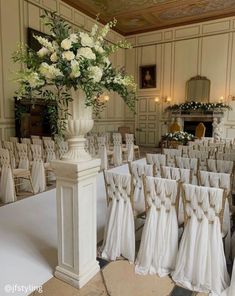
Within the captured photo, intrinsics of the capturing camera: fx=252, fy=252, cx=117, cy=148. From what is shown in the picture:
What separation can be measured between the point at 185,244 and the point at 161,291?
437 millimetres

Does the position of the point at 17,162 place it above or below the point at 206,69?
below

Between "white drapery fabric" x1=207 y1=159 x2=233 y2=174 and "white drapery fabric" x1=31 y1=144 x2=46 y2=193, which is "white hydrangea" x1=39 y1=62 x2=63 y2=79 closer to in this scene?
"white drapery fabric" x1=207 y1=159 x2=233 y2=174

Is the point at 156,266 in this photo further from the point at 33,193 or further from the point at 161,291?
the point at 33,193

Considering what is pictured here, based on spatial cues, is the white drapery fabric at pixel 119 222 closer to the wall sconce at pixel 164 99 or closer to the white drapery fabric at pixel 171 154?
the white drapery fabric at pixel 171 154

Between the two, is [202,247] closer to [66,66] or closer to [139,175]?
[139,175]

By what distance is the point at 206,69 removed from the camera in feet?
35.9

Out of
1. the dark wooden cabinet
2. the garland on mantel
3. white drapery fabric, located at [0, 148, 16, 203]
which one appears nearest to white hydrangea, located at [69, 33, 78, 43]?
white drapery fabric, located at [0, 148, 16, 203]

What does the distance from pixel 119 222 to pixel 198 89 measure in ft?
32.0

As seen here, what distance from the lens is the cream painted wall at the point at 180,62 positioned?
10.5m

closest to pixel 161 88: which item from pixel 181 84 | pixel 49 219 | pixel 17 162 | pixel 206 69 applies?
pixel 181 84

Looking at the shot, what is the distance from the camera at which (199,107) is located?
1068cm

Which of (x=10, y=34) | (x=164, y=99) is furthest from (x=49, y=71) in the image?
(x=164, y=99)

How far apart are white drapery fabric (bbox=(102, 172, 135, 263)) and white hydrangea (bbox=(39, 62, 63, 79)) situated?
122 centimetres

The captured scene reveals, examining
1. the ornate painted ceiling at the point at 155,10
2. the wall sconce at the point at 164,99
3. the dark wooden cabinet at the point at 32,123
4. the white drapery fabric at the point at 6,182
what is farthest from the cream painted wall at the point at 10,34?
the wall sconce at the point at 164,99
